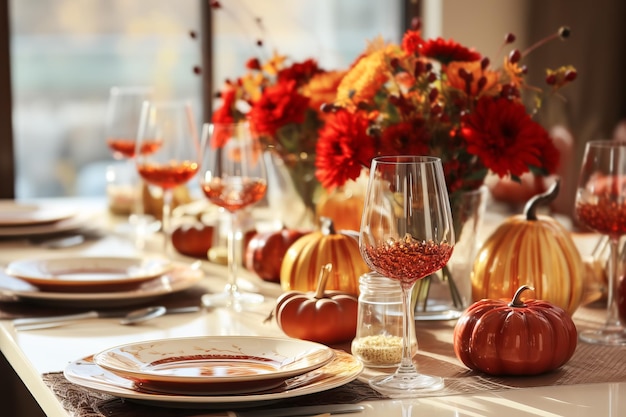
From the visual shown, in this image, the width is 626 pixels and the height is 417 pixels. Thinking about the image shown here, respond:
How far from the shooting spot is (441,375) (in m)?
1.19

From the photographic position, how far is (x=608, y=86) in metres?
4.38

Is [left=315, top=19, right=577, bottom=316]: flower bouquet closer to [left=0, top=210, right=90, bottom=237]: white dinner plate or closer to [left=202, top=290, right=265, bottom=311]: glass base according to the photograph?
[left=202, top=290, right=265, bottom=311]: glass base

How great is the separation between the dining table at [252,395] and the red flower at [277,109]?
0.28 m

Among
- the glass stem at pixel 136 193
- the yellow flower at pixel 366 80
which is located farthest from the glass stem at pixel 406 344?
the glass stem at pixel 136 193

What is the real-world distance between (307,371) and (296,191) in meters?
0.89

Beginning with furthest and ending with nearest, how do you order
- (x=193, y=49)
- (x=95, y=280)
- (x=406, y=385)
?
1. (x=193, y=49)
2. (x=95, y=280)
3. (x=406, y=385)

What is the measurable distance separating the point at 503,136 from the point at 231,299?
497 millimetres

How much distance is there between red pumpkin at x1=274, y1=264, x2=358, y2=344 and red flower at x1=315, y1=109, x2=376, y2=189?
17cm

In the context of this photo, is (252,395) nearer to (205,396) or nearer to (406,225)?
(205,396)

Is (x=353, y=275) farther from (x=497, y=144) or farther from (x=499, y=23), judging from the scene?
(x=499, y=23)

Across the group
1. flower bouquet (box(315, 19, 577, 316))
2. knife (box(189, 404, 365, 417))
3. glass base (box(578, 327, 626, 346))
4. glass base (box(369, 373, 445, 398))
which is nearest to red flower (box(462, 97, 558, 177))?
flower bouquet (box(315, 19, 577, 316))

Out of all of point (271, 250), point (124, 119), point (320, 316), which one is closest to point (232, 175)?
point (271, 250)

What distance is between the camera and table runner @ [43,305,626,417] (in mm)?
1054

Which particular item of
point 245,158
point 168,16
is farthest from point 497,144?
point 168,16
